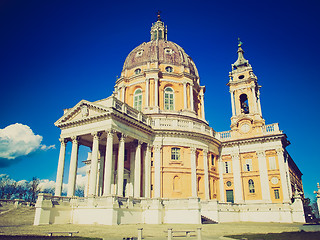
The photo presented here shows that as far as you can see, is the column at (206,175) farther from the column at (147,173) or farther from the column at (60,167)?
the column at (60,167)

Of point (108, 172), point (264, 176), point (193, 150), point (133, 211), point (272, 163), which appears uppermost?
point (193, 150)

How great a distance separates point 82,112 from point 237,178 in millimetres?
21888

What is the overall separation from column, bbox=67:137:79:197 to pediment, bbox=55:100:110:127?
2.17m

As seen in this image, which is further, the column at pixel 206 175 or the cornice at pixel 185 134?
the column at pixel 206 175

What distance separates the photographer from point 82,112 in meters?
27.6

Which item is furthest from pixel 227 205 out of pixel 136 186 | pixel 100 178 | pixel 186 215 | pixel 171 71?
pixel 171 71

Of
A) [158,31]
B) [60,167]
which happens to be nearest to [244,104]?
[158,31]

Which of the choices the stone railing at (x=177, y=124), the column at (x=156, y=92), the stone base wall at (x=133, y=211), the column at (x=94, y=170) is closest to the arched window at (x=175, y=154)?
the stone railing at (x=177, y=124)

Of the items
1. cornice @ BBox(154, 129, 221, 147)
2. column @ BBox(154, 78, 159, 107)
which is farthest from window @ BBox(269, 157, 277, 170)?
column @ BBox(154, 78, 159, 107)

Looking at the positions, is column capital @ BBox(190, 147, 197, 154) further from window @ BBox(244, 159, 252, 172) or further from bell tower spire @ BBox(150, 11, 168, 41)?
bell tower spire @ BBox(150, 11, 168, 41)

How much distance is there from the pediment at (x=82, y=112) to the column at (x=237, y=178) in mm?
20154

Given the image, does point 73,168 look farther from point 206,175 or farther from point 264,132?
point 264,132

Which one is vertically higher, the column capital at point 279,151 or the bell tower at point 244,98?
the bell tower at point 244,98

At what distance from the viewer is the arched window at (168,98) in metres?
39.2
